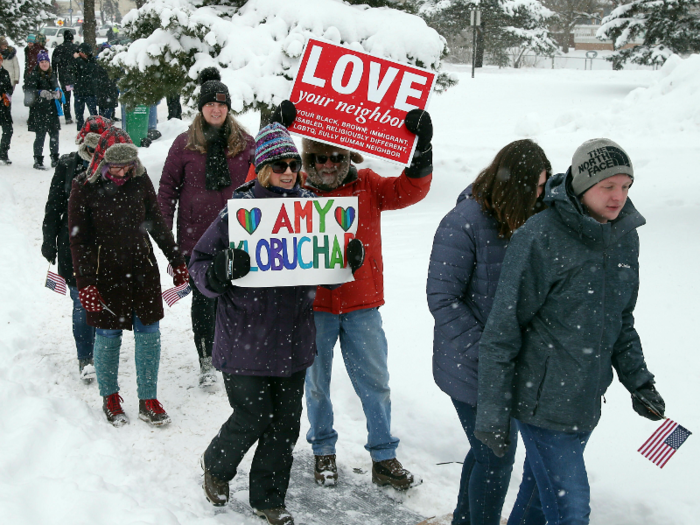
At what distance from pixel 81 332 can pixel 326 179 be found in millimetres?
2643

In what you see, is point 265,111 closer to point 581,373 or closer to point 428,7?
point 581,373

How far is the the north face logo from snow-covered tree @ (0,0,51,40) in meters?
23.0

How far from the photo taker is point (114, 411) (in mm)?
4664

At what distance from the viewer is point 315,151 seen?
3.90 meters

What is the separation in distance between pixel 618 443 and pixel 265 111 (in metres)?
7.22

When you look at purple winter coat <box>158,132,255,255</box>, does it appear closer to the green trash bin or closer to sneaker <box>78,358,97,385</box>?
sneaker <box>78,358,97,385</box>

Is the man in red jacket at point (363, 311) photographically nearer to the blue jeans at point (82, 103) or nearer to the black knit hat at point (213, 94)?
the black knit hat at point (213, 94)

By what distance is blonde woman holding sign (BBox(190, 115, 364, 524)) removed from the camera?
340 cm

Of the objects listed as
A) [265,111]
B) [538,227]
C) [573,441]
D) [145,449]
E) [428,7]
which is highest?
[428,7]

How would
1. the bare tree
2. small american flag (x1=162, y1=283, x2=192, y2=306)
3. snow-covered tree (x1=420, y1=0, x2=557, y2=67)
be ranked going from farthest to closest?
the bare tree → snow-covered tree (x1=420, y1=0, x2=557, y2=67) → small american flag (x1=162, y1=283, x2=192, y2=306)

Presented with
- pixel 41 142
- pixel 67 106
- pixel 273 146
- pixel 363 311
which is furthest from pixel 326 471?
pixel 67 106

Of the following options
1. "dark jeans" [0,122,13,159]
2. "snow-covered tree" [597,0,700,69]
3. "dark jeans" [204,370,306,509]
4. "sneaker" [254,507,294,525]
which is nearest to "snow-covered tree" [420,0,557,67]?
"snow-covered tree" [597,0,700,69]

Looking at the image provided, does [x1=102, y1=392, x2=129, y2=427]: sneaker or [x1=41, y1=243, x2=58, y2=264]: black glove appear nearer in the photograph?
[x1=102, y1=392, x2=129, y2=427]: sneaker

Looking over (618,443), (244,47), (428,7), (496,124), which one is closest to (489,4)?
(428,7)
